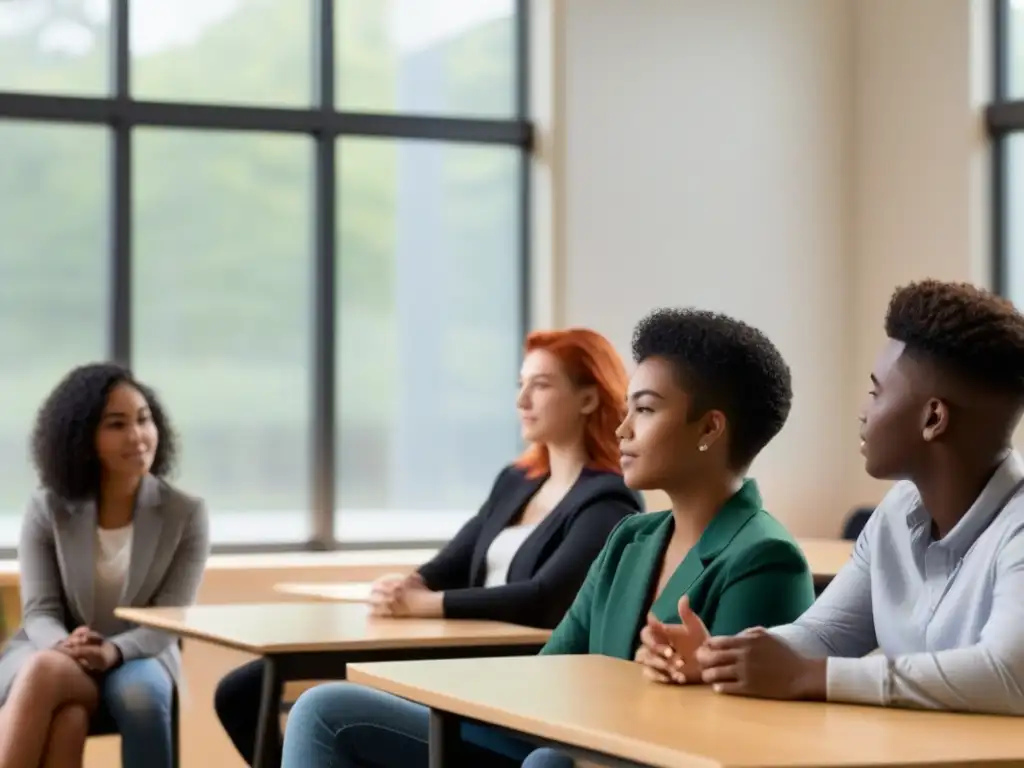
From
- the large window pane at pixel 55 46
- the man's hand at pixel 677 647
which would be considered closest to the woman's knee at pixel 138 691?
the man's hand at pixel 677 647

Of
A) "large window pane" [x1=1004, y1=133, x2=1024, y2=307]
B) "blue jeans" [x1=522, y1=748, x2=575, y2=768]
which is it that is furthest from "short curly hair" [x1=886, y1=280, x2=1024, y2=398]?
"large window pane" [x1=1004, y1=133, x2=1024, y2=307]

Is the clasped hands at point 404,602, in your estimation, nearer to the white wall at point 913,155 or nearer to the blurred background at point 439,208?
the blurred background at point 439,208

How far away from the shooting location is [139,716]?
13.0 feet

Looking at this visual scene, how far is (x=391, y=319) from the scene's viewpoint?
6543mm

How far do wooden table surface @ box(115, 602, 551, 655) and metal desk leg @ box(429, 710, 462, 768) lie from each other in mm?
1014

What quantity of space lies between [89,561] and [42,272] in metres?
1.95

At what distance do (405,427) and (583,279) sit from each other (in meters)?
0.88

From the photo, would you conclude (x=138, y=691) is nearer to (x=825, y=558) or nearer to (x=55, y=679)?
(x=55, y=679)

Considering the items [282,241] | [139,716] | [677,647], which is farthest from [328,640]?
[282,241]

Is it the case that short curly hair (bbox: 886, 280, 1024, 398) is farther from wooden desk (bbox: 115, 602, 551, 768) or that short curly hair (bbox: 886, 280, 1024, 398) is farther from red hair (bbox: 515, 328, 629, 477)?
red hair (bbox: 515, 328, 629, 477)

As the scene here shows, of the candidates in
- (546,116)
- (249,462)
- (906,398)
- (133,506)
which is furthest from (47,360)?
(906,398)

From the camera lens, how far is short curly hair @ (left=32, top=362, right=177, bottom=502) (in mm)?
4520

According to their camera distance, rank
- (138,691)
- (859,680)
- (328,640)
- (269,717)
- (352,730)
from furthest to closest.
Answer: (138,691)
(269,717)
(328,640)
(352,730)
(859,680)

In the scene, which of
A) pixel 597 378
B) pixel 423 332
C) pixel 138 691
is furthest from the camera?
pixel 423 332
